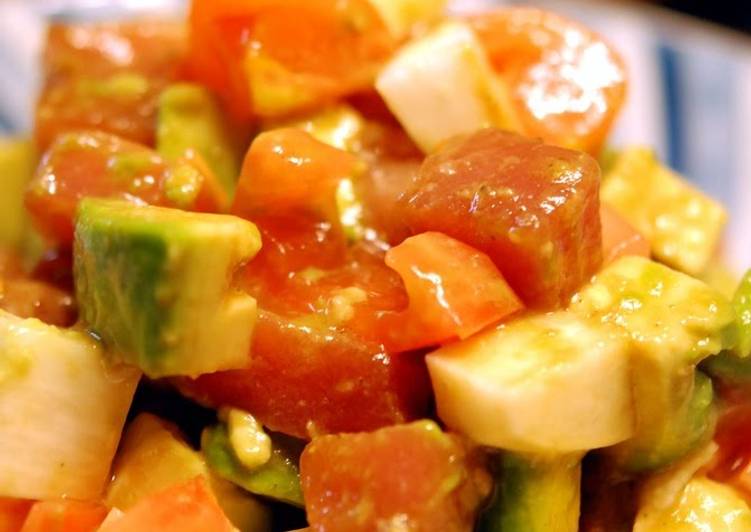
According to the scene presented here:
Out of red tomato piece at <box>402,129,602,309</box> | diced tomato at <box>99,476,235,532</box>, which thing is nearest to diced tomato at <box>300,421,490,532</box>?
diced tomato at <box>99,476,235,532</box>

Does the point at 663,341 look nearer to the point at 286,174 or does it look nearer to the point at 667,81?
the point at 286,174

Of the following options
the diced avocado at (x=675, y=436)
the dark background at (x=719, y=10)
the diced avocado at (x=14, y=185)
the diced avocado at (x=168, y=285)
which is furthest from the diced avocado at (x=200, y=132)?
the dark background at (x=719, y=10)

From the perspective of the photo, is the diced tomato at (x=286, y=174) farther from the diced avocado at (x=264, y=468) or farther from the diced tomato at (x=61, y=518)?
the diced tomato at (x=61, y=518)

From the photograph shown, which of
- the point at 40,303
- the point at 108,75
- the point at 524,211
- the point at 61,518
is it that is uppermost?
the point at 524,211

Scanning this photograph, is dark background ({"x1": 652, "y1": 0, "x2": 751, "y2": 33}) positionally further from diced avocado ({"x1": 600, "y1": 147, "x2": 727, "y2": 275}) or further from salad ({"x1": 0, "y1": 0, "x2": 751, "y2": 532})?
salad ({"x1": 0, "y1": 0, "x2": 751, "y2": 532})

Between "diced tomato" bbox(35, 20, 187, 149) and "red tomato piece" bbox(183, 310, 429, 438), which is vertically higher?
"diced tomato" bbox(35, 20, 187, 149)

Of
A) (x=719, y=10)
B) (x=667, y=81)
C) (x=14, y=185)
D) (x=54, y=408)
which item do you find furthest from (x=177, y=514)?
(x=719, y=10)
